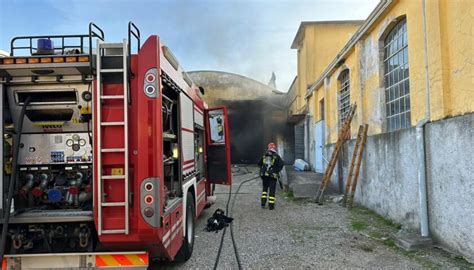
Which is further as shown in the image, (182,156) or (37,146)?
(182,156)

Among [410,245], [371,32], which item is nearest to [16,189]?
[410,245]

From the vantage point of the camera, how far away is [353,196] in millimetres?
8617

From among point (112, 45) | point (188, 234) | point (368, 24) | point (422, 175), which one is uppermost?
point (368, 24)

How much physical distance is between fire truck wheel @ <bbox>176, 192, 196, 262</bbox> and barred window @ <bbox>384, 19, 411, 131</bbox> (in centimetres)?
439

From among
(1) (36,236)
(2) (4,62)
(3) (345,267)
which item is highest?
(2) (4,62)

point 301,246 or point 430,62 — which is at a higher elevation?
point 430,62

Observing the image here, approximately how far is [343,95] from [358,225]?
→ 232 inches

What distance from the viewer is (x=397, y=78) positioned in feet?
24.0

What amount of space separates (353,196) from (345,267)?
4275mm

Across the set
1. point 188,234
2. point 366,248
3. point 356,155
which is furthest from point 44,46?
point 356,155

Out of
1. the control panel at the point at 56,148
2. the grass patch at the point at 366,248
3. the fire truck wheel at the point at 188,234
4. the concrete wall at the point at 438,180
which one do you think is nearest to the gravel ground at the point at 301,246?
the grass patch at the point at 366,248

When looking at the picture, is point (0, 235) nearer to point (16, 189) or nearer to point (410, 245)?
point (16, 189)

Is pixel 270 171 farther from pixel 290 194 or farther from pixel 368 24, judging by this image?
pixel 368 24

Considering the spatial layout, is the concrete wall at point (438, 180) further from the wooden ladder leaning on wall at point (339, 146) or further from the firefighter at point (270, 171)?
the firefighter at point (270, 171)
